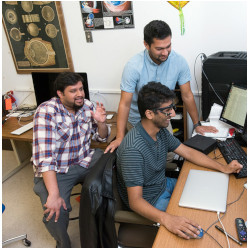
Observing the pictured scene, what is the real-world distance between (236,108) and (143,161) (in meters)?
0.83

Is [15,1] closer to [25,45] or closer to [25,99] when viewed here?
[25,45]

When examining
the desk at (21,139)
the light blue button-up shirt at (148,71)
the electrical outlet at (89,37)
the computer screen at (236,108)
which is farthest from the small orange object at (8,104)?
the computer screen at (236,108)

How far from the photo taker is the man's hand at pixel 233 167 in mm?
1375

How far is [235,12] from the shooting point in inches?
82.0

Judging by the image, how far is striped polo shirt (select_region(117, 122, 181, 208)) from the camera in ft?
4.28

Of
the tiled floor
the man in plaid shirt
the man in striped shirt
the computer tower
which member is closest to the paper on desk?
the computer tower

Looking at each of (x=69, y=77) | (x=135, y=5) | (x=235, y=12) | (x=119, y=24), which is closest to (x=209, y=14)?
(x=235, y=12)

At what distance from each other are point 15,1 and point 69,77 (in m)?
1.42

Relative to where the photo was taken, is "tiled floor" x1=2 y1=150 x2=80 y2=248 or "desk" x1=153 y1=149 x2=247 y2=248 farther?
"tiled floor" x1=2 y1=150 x2=80 y2=248

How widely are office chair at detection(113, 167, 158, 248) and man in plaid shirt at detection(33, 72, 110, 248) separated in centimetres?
53

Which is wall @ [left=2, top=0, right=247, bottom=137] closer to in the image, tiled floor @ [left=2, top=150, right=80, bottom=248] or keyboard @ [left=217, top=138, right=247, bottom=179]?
keyboard @ [left=217, top=138, right=247, bottom=179]

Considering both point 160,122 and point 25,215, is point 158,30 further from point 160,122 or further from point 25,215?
point 25,215

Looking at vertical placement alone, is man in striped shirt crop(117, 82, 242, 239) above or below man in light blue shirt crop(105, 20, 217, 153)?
below

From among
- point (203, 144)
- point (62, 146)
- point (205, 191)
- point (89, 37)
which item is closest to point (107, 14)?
point (89, 37)
